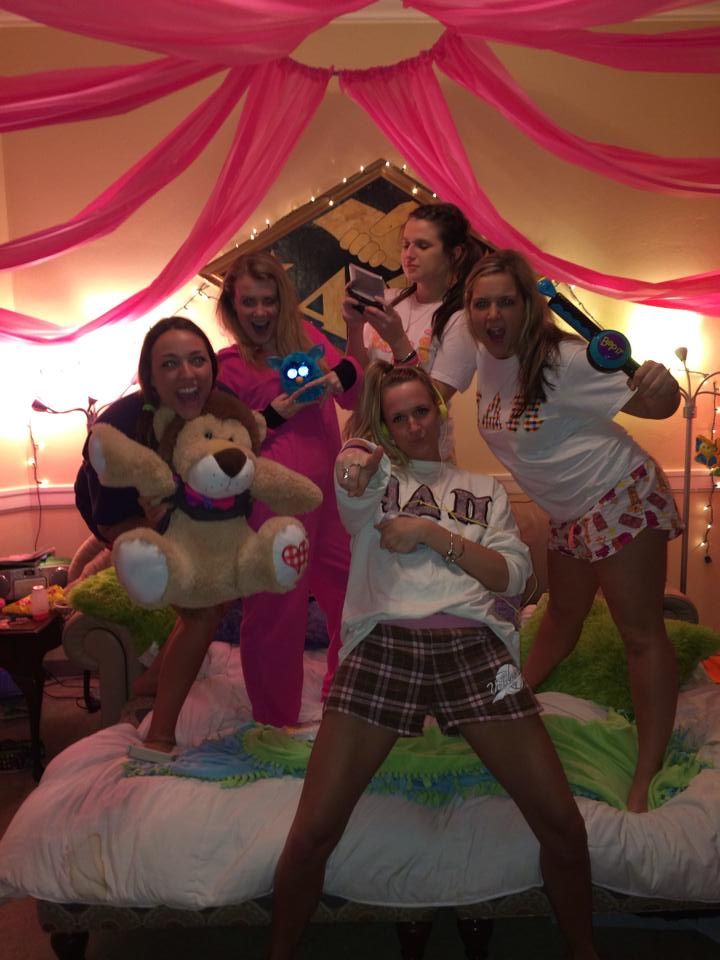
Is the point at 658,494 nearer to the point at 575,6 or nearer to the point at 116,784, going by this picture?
the point at 575,6

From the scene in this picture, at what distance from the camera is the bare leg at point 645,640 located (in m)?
1.83

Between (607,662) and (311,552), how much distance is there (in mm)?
945

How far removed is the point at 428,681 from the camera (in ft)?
5.36

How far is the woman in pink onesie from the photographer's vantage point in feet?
6.44

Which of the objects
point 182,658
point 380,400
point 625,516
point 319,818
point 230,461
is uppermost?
point 380,400

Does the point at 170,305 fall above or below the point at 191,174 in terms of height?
below

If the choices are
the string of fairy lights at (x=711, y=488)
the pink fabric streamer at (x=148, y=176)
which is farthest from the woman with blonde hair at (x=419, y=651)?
the string of fairy lights at (x=711, y=488)

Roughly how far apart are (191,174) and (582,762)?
2.82m

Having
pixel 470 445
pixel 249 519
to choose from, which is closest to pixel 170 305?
pixel 470 445

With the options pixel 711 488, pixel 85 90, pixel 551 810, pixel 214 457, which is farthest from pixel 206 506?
pixel 711 488

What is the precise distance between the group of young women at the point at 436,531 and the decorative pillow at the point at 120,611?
574mm

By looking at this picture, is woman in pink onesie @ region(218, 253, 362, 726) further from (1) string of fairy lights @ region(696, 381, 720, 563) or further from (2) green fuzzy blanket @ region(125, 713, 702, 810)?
(1) string of fairy lights @ region(696, 381, 720, 563)

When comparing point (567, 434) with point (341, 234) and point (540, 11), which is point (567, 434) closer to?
point (540, 11)

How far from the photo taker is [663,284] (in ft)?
10.1
